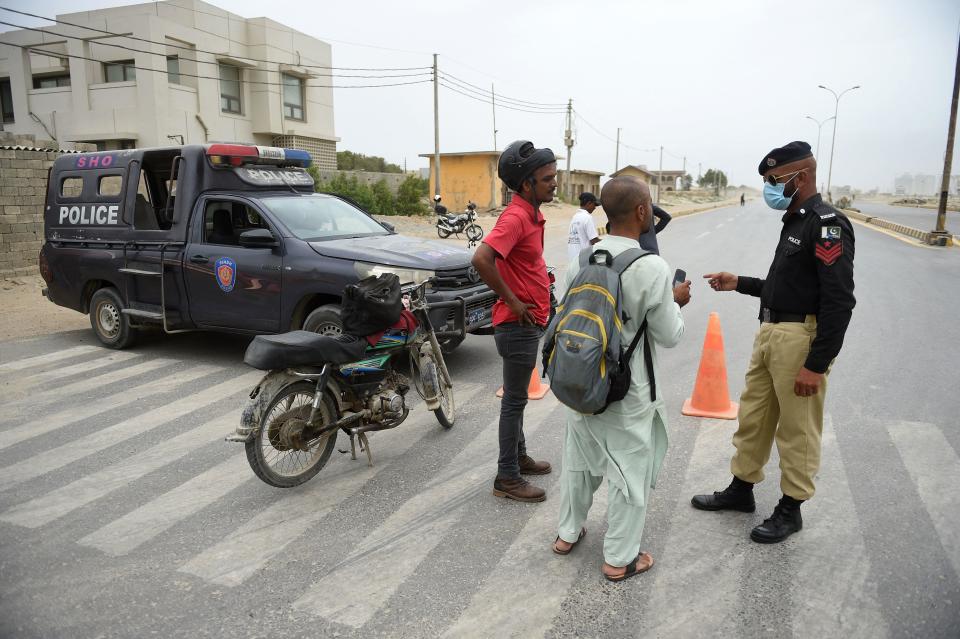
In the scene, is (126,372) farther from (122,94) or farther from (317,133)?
(317,133)

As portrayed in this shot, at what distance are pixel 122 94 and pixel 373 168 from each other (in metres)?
33.4

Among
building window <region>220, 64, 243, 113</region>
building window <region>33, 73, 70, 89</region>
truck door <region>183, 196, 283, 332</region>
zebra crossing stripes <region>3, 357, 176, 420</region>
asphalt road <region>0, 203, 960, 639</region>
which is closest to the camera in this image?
asphalt road <region>0, 203, 960, 639</region>

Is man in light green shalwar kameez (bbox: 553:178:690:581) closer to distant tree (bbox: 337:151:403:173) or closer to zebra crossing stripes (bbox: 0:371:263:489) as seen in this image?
→ zebra crossing stripes (bbox: 0:371:263:489)

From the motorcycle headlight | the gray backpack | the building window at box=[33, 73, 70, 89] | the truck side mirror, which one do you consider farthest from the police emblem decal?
the building window at box=[33, 73, 70, 89]

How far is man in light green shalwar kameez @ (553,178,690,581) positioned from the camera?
2.88 meters

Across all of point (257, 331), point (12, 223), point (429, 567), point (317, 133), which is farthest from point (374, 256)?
point (317, 133)

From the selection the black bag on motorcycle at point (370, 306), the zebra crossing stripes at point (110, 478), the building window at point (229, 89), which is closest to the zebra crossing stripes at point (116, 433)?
the zebra crossing stripes at point (110, 478)

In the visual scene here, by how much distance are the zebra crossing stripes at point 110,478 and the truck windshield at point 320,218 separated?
7.35 ft

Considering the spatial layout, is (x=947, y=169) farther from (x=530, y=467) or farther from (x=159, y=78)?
(x=159, y=78)

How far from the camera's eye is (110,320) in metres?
8.04

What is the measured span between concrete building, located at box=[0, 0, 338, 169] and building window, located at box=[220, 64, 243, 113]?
5 centimetres

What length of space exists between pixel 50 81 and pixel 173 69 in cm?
722

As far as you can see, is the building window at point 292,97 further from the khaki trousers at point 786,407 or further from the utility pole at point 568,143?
the khaki trousers at point 786,407

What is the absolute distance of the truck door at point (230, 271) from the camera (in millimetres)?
6645
